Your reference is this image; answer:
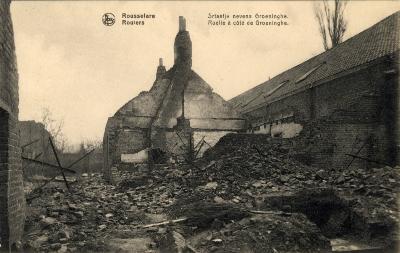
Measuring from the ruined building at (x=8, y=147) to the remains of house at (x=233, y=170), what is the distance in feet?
0.06

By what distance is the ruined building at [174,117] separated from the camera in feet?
59.0

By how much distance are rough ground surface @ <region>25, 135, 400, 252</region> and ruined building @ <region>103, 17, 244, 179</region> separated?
446 cm

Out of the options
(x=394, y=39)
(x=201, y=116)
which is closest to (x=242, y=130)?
(x=201, y=116)

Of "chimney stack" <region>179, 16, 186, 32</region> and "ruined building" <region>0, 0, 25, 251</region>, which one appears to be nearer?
"ruined building" <region>0, 0, 25, 251</region>

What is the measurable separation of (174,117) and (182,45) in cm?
400

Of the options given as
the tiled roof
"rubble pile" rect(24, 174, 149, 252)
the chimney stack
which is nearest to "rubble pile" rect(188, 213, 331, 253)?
"rubble pile" rect(24, 174, 149, 252)

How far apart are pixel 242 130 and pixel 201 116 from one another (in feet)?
8.57

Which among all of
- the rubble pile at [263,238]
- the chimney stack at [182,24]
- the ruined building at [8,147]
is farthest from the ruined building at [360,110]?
the ruined building at [8,147]

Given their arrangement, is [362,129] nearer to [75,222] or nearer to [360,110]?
[360,110]

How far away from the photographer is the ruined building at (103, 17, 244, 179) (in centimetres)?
1798

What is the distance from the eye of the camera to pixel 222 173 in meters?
12.6

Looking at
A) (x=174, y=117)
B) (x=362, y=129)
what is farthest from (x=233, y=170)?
(x=174, y=117)

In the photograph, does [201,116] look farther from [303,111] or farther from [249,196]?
[249,196]

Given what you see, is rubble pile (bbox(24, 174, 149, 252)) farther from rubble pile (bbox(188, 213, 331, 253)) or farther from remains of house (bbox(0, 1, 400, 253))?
rubble pile (bbox(188, 213, 331, 253))
